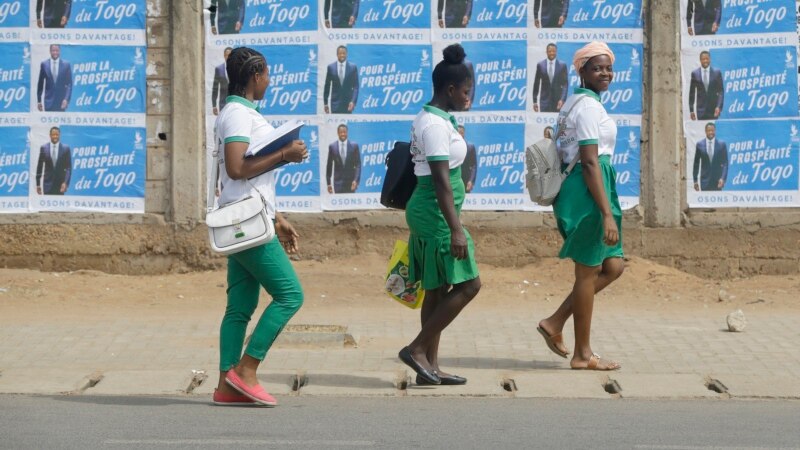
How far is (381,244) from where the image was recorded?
12.9 metres

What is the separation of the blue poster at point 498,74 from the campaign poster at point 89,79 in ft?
10.6

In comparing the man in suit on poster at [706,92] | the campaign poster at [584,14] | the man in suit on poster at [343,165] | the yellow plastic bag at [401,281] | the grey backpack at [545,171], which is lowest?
the yellow plastic bag at [401,281]

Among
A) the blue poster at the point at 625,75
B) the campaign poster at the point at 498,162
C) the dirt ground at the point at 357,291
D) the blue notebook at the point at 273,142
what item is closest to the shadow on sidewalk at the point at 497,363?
the blue notebook at the point at 273,142

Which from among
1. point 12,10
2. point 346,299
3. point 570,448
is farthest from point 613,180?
point 12,10

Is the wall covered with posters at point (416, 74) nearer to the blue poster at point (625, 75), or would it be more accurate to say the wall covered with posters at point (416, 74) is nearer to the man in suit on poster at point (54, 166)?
the blue poster at point (625, 75)

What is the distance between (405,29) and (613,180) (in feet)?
16.9

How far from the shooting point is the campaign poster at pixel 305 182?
12.9 metres

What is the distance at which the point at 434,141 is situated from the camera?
7180 mm

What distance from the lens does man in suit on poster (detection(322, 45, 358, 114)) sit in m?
12.9

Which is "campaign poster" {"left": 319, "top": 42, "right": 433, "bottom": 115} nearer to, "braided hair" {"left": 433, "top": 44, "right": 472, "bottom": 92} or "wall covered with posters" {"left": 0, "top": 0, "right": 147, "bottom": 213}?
"wall covered with posters" {"left": 0, "top": 0, "right": 147, "bottom": 213}

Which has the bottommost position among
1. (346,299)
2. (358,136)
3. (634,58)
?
(346,299)

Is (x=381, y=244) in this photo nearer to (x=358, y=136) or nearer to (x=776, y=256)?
(x=358, y=136)

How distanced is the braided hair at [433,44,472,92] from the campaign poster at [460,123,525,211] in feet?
17.7

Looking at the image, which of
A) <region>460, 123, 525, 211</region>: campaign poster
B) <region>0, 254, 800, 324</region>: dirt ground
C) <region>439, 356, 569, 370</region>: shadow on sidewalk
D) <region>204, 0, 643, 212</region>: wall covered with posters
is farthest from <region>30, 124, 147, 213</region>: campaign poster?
<region>439, 356, 569, 370</region>: shadow on sidewalk
